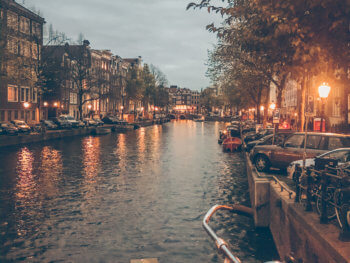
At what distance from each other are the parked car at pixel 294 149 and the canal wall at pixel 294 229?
15.0 ft

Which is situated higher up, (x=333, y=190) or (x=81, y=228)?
(x=333, y=190)

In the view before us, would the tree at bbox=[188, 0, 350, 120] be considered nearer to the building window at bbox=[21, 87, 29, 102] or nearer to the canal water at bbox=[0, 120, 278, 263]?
the canal water at bbox=[0, 120, 278, 263]

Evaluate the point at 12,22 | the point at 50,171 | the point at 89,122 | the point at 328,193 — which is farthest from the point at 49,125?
the point at 328,193

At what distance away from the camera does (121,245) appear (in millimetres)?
10000

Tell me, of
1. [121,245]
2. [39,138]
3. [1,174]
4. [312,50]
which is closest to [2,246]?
[121,245]

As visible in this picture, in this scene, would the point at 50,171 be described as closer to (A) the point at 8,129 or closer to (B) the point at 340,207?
(B) the point at 340,207

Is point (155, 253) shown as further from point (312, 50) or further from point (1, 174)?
point (1, 174)

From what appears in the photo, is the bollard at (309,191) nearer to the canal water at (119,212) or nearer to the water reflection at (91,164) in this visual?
the canal water at (119,212)

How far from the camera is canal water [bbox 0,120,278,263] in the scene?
31.8ft

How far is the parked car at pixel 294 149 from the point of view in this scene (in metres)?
14.9

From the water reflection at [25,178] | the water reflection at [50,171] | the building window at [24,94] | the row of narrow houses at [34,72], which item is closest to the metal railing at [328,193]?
the water reflection at [25,178]

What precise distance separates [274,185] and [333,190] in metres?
3.83

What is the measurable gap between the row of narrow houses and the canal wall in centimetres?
2848

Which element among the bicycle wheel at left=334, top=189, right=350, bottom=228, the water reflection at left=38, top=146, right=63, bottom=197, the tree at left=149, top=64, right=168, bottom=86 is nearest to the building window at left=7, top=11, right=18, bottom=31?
the water reflection at left=38, top=146, right=63, bottom=197
